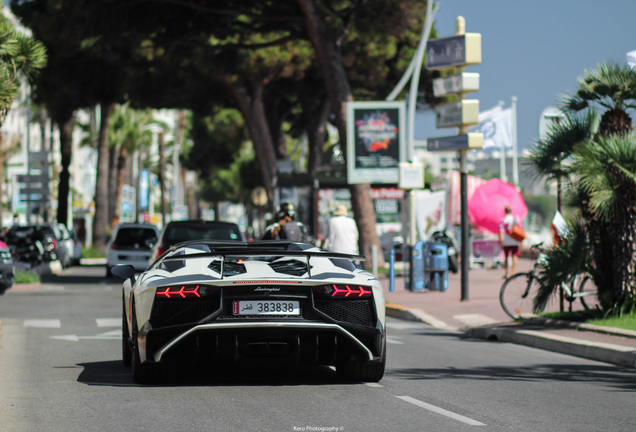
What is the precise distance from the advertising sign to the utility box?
6.12 meters

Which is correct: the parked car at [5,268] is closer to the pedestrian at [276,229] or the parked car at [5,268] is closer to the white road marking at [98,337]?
the pedestrian at [276,229]

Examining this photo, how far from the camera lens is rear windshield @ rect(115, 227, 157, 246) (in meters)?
33.3

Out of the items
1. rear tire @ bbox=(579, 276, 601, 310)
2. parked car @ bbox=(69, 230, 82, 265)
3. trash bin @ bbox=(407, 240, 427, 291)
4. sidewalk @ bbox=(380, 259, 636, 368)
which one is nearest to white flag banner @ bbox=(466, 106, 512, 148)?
parked car @ bbox=(69, 230, 82, 265)

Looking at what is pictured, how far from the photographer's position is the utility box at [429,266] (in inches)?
953

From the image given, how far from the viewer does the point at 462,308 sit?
20016 mm

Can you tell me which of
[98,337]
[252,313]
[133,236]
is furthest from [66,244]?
[252,313]

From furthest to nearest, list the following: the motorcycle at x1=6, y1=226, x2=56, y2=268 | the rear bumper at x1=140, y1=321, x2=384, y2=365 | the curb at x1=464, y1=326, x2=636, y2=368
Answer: the motorcycle at x1=6, y1=226, x2=56, y2=268 → the curb at x1=464, y1=326, x2=636, y2=368 → the rear bumper at x1=140, y1=321, x2=384, y2=365

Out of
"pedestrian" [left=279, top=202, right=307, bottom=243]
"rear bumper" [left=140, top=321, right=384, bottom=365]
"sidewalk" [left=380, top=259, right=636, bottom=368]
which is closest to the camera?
"rear bumper" [left=140, top=321, right=384, bottom=365]

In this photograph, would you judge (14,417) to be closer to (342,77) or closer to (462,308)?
(462,308)

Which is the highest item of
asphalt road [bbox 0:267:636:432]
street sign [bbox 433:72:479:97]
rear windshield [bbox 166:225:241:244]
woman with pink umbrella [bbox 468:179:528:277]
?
street sign [bbox 433:72:479:97]

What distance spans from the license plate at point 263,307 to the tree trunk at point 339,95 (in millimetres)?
23537

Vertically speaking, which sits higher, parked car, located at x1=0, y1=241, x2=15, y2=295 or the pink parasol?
the pink parasol

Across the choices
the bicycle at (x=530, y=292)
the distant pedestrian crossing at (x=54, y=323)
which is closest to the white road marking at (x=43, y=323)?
the distant pedestrian crossing at (x=54, y=323)

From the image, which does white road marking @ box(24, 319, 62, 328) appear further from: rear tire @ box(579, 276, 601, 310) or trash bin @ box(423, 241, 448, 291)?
trash bin @ box(423, 241, 448, 291)
